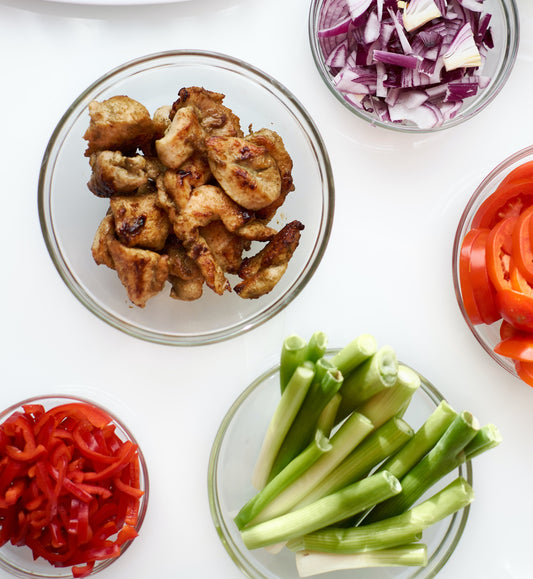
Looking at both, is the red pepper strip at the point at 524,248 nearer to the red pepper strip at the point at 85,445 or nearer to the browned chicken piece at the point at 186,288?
the browned chicken piece at the point at 186,288

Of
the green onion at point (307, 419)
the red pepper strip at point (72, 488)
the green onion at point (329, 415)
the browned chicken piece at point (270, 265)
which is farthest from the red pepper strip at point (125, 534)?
the browned chicken piece at point (270, 265)

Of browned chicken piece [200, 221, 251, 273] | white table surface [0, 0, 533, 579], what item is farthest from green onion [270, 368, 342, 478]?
browned chicken piece [200, 221, 251, 273]

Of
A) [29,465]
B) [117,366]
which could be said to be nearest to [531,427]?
[117,366]

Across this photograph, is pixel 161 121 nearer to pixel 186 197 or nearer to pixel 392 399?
pixel 186 197

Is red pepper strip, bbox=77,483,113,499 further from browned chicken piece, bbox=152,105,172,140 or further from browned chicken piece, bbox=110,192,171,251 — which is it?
browned chicken piece, bbox=152,105,172,140

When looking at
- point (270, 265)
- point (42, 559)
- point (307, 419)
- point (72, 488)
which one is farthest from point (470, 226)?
point (42, 559)

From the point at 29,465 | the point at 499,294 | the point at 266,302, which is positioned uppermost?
the point at 499,294

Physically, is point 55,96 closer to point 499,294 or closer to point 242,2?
point 242,2
